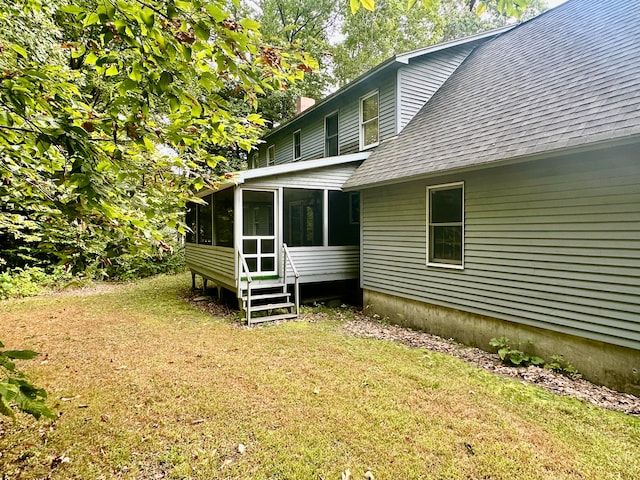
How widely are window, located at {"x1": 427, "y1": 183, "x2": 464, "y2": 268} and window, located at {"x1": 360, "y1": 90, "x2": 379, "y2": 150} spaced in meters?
3.60

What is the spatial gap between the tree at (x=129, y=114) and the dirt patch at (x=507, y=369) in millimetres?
4705

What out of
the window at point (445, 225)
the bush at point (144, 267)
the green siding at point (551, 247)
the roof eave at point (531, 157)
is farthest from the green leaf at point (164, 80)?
the bush at point (144, 267)

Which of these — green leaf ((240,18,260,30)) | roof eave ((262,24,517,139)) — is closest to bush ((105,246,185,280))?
roof eave ((262,24,517,139))

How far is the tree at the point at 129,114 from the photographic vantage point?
193cm

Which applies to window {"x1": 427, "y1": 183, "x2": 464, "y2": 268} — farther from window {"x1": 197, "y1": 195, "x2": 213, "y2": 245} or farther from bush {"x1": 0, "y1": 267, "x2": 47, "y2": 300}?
bush {"x1": 0, "y1": 267, "x2": 47, "y2": 300}

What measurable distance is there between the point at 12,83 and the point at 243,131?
5.18ft

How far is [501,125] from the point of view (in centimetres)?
604

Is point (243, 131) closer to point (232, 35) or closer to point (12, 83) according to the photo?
point (232, 35)

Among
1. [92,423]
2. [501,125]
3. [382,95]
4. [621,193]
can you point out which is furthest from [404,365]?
[382,95]

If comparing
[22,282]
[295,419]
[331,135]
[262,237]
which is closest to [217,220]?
[262,237]

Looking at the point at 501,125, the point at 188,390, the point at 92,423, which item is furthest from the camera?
the point at 501,125

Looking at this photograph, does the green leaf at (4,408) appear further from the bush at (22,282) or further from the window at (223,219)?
the bush at (22,282)

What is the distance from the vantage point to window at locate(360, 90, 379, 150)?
996 centimetres

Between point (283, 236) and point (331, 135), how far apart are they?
14.6ft
